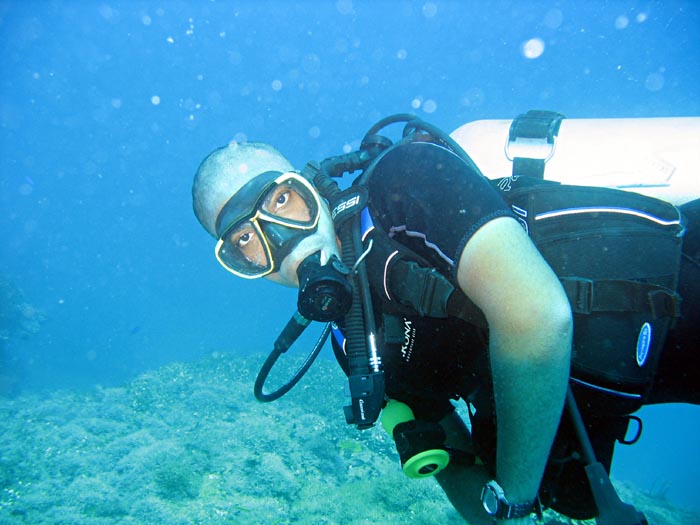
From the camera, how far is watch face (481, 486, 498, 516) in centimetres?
171

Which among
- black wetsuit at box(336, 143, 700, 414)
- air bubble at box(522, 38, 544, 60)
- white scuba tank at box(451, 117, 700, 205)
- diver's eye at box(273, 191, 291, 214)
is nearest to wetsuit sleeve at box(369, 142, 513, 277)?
black wetsuit at box(336, 143, 700, 414)

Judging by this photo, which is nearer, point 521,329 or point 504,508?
point 521,329

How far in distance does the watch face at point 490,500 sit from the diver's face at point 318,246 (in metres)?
1.42

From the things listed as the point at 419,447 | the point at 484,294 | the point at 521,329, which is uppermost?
the point at 484,294

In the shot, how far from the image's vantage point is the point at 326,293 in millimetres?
2045

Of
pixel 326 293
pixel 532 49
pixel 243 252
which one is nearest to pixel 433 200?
pixel 326 293

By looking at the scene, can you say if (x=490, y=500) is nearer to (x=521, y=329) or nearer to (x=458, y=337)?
(x=458, y=337)

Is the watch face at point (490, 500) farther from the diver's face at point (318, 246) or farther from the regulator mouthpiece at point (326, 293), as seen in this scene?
the diver's face at point (318, 246)

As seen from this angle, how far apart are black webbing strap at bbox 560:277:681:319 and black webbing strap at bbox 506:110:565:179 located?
1.01 metres

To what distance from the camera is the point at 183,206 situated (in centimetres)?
12594

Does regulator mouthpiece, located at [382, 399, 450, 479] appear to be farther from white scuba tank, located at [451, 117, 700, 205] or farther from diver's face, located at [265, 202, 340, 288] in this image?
white scuba tank, located at [451, 117, 700, 205]

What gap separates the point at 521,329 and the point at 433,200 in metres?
0.64

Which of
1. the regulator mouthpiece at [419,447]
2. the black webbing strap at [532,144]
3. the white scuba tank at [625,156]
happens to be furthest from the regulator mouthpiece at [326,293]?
the white scuba tank at [625,156]

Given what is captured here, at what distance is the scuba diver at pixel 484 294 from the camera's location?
Answer: 4.78ft
